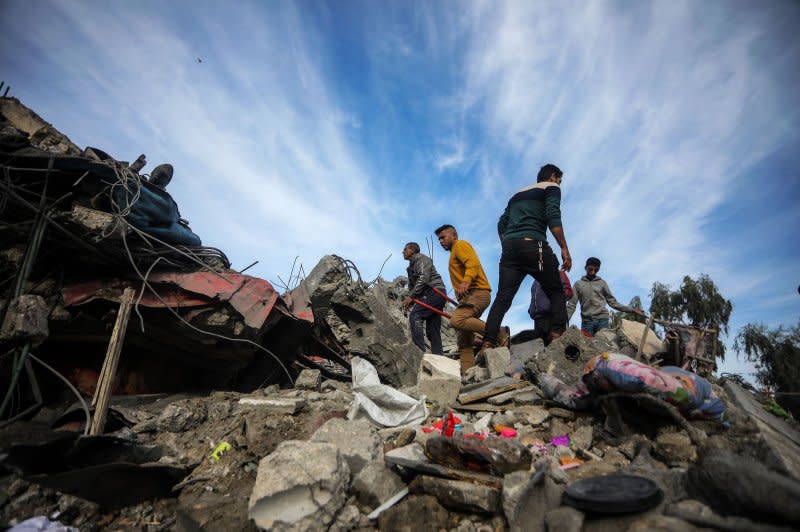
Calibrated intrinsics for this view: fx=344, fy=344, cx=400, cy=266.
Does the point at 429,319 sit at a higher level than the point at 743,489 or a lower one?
higher

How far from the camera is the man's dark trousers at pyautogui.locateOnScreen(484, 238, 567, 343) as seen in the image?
4.08 metres

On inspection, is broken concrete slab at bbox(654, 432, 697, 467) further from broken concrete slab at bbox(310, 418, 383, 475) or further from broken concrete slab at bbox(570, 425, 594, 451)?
broken concrete slab at bbox(310, 418, 383, 475)

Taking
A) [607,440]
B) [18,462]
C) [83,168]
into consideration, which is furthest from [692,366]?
[83,168]

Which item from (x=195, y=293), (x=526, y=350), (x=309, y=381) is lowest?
(x=309, y=381)

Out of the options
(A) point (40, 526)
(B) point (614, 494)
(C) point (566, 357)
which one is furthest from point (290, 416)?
(C) point (566, 357)

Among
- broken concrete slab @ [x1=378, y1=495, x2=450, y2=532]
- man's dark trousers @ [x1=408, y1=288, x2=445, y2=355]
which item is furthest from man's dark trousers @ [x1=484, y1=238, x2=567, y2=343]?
broken concrete slab @ [x1=378, y1=495, x2=450, y2=532]

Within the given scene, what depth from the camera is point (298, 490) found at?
1.85 meters

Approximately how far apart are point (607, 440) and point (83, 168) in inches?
208

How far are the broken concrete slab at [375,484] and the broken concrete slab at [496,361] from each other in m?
2.43

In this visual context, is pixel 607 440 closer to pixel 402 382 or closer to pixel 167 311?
pixel 402 382

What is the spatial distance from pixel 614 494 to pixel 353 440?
161 centimetres

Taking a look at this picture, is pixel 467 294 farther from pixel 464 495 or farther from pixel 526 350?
pixel 464 495

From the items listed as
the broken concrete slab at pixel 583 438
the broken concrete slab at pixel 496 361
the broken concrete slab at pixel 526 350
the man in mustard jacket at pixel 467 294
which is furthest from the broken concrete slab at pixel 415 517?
the broken concrete slab at pixel 526 350

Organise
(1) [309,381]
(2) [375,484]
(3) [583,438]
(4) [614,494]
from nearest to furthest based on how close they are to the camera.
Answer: (4) [614,494]
(2) [375,484]
(3) [583,438]
(1) [309,381]
